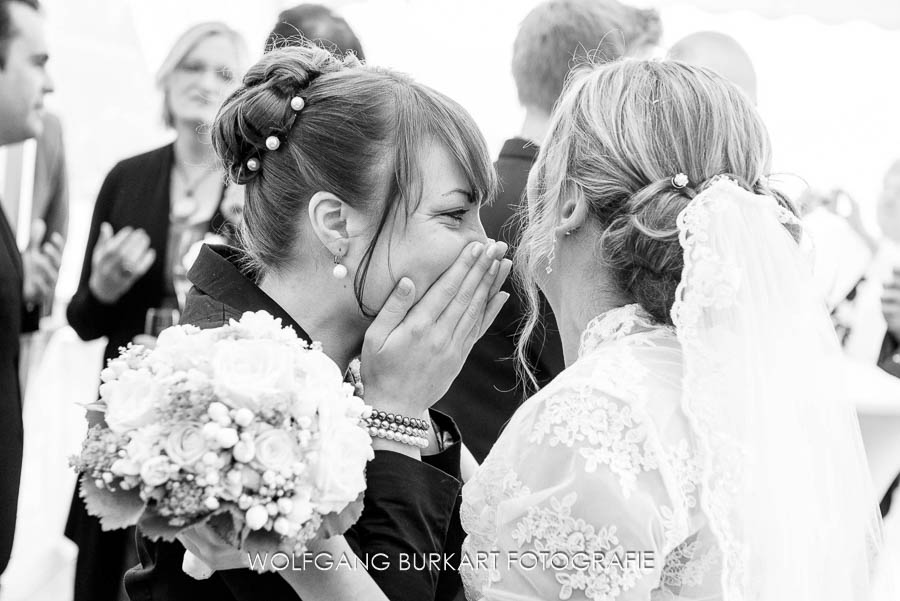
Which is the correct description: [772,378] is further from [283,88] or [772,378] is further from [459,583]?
[283,88]

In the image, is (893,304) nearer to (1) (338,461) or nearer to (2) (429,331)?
(2) (429,331)

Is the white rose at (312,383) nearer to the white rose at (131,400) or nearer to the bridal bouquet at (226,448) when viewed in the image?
the bridal bouquet at (226,448)

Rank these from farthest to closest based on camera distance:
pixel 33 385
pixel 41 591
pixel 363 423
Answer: pixel 41 591 < pixel 33 385 < pixel 363 423

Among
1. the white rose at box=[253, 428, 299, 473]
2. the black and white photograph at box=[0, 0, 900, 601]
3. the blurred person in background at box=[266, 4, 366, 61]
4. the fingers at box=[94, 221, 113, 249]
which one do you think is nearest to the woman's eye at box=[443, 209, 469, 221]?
the black and white photograph at box=[0, 0, 900, 601]

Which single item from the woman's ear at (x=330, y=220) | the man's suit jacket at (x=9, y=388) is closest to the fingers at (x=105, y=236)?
the man's suit jacket at (x=9, y=388)

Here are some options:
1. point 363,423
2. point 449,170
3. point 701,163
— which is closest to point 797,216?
point 701,163

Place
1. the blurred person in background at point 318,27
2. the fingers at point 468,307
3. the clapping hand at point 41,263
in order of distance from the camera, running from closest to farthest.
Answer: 1. the fingers at point 468,307
2. the blurred person in background at point 318,27
3. the clapping hand at point 41,263

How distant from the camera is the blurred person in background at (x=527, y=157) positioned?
3.14m

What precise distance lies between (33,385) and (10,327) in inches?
48.2

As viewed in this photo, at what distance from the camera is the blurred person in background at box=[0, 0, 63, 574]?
3.34 m

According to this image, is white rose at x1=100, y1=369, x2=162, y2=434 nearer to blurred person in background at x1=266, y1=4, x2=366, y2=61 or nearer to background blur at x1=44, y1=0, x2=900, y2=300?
blurred person in background at x1=266, y1=4, x2=366, y2=61

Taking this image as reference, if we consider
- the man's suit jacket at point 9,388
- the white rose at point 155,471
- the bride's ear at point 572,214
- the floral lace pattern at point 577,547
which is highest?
the bride's ear at point 572,214

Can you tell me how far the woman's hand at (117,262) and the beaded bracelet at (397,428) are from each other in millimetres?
2353

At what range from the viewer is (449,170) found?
2.05 metres
